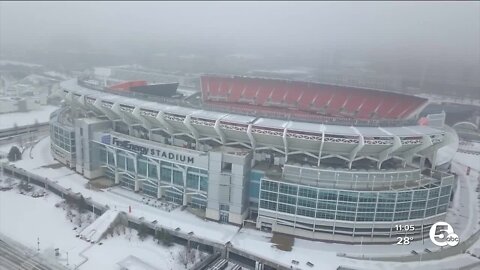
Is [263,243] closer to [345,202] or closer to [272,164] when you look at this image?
[345,202]

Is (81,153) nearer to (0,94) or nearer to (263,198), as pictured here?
(263,198)

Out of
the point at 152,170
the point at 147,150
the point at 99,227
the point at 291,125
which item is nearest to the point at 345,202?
the point at 291,125

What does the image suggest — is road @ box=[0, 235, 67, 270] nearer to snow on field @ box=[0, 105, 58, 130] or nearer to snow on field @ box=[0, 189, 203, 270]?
snow on field @ box=[0, 189, 203, 270]

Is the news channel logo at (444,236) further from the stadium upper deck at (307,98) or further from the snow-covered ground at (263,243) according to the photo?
the stadium upper deck at (307,98)

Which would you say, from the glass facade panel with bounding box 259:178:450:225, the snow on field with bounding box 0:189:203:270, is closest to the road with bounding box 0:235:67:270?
the snow on field with bounding box 0:189:203:270

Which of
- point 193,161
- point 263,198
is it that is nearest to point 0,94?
point 193,161

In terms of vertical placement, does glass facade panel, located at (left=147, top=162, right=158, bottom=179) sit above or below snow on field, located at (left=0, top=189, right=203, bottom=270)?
above
